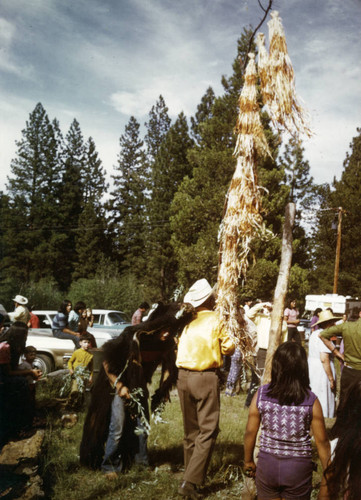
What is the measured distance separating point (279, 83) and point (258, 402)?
2.71 meters

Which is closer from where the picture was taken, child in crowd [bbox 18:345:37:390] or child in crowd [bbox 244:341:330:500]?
child in crowd [bbox 244:341:330:500]

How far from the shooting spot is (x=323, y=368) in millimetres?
7492

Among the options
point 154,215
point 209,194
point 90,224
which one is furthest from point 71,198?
point 209,194

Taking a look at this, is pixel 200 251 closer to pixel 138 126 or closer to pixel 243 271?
pixel 243 271

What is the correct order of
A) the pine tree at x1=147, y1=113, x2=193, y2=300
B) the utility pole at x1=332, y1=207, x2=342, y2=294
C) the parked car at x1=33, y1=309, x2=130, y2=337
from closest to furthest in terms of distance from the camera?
1. the parked car at x1=33, y1=309, x2=130, y2=337
2. the utility pole at x1=332, y1=207, x2=342, y2=294
3. the pine tree at x1=147, y1=113, x2=193, y2=300

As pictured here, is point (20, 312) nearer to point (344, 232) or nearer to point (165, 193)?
point (165, 193)

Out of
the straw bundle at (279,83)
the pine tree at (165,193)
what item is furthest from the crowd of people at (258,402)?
the pine tree at (165,193)

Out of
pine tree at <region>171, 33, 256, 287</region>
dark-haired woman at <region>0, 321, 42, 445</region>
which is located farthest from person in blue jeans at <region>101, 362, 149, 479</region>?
pine tree at <region>171, 33, 256, 287</region>

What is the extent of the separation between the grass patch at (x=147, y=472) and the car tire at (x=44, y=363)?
13.3ft

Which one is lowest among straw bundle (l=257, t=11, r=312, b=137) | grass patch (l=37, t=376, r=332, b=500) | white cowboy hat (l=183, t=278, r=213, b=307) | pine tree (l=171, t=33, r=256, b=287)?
grass patch (l=37, t=376, r=332, b=500)

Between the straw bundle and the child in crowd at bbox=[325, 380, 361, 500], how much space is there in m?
2.61

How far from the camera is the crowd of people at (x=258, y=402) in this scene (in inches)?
105

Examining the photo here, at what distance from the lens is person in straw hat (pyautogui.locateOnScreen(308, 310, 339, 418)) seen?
741cm

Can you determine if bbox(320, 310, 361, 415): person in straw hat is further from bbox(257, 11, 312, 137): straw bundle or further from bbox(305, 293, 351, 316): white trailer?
bbox(305, 293, 351, 316): white trailer
